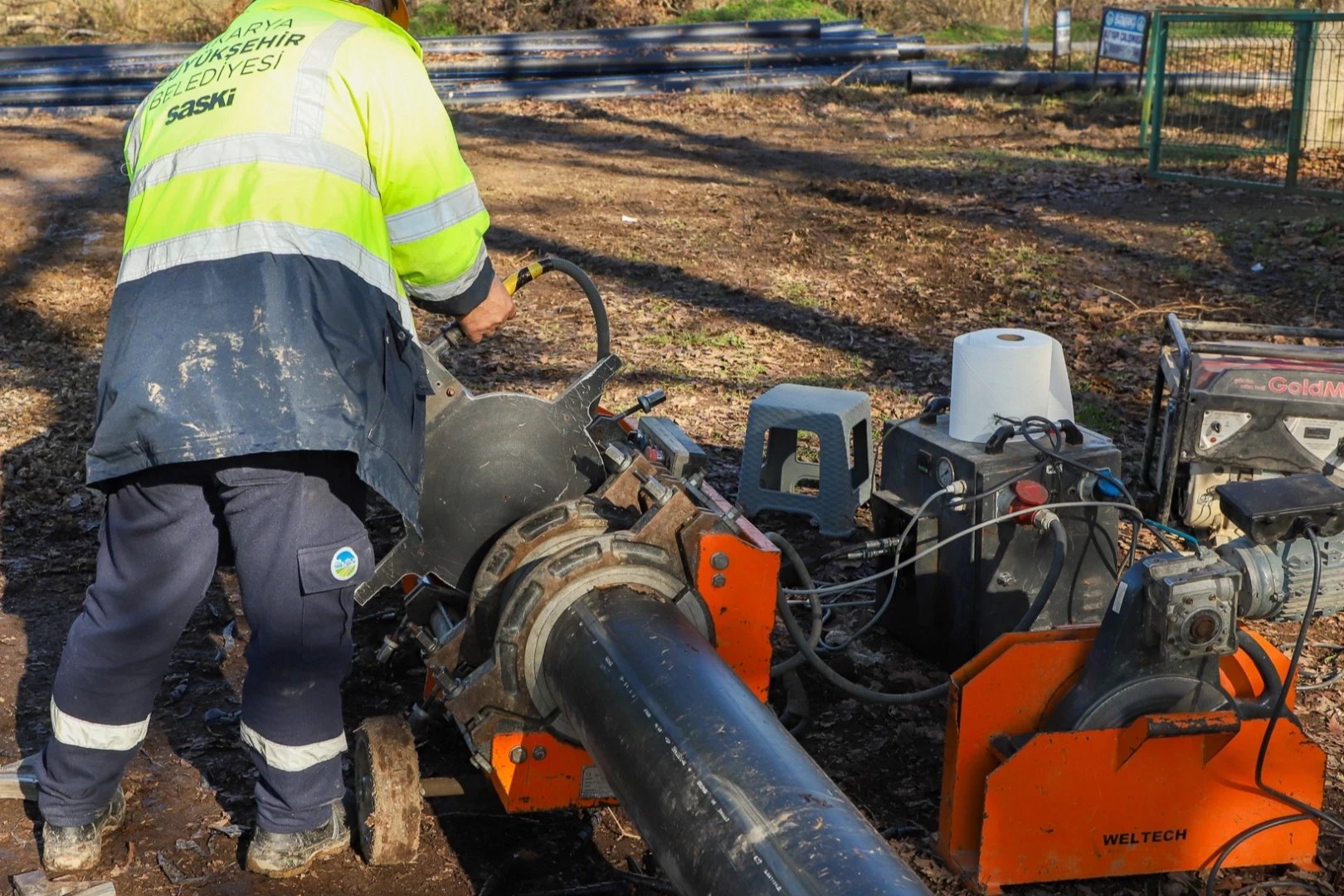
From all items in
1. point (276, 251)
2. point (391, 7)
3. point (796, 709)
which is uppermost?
point (391, 7)

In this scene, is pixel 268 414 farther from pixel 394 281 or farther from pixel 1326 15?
pixel 1326 15

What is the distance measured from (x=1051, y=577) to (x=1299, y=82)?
8851mm

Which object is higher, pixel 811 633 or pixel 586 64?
pixel 586 64

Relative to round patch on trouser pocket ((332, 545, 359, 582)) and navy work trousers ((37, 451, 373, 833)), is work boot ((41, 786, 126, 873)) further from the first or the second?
round patch on trouser pocket ((332, 545, 359, 582))

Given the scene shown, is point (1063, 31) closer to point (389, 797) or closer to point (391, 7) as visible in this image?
point (391, 7)

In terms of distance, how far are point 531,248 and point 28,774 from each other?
570cm

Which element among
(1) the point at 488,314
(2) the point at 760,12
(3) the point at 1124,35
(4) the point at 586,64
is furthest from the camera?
(2) the point at 760,12

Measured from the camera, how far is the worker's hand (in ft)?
10.3

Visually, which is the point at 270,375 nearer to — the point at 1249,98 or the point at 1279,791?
the point at 1279,791

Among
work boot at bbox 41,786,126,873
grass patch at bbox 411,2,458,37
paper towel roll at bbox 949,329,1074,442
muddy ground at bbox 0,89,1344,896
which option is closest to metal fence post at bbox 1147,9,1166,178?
muddy ground at bbox 0,89,1344,896

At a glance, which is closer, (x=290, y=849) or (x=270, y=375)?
(x=270, y=375)

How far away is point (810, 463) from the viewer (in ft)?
17.1

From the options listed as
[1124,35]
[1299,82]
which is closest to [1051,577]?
[1299,82]

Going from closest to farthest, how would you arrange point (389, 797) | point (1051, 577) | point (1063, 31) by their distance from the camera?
1. point (389, 797)
2. point (1051, 577)
3. point (1063, 31)
